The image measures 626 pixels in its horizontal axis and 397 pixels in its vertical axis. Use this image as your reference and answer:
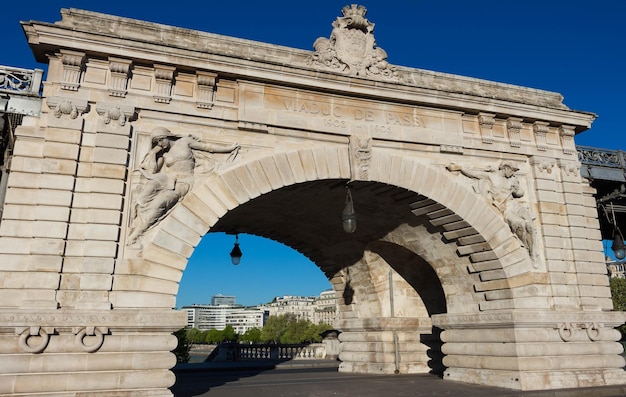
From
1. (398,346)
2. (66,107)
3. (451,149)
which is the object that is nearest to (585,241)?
(451,149)

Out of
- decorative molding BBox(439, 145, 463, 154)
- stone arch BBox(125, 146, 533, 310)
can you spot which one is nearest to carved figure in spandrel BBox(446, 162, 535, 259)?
stone arch BBox(125, 146, 533, 310)

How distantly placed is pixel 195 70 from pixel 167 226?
331 cm

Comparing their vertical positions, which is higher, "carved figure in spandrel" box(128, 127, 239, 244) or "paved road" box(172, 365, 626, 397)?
"carved figure in spandrel" box(128, 127, 239, 244)

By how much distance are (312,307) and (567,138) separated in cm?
15106

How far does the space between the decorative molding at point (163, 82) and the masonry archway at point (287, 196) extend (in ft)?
0.10

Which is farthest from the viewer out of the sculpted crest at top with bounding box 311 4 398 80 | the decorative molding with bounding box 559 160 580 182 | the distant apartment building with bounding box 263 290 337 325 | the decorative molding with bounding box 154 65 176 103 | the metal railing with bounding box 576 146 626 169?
the distant apartment building with bounding box 263 290 337 325

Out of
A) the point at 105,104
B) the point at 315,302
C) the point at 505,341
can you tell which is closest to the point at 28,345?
the point at 105,104

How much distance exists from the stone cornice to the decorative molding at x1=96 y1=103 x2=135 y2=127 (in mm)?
1015

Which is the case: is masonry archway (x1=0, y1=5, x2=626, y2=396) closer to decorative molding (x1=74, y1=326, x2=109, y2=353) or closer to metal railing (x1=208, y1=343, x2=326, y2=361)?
decorative molding (x1=74, y1=326, x2=109, y2=353)

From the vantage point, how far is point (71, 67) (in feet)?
31.4

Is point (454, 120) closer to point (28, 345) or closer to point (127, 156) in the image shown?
point (127, 156)

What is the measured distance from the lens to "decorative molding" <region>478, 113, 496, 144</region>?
41.8 feet

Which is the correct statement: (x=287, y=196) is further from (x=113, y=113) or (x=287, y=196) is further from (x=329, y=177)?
(x=113, y=113)

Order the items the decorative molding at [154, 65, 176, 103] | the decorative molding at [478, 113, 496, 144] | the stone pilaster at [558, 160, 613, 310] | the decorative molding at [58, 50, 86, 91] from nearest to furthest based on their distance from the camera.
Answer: the decorative molding at [58, 50, 86, 91]
the decorative molding at [154, 65, 176, 103]
the stone pilaster at [558, 160, 613, 310]
the decorative molding at [478, 113, 496, 144]
